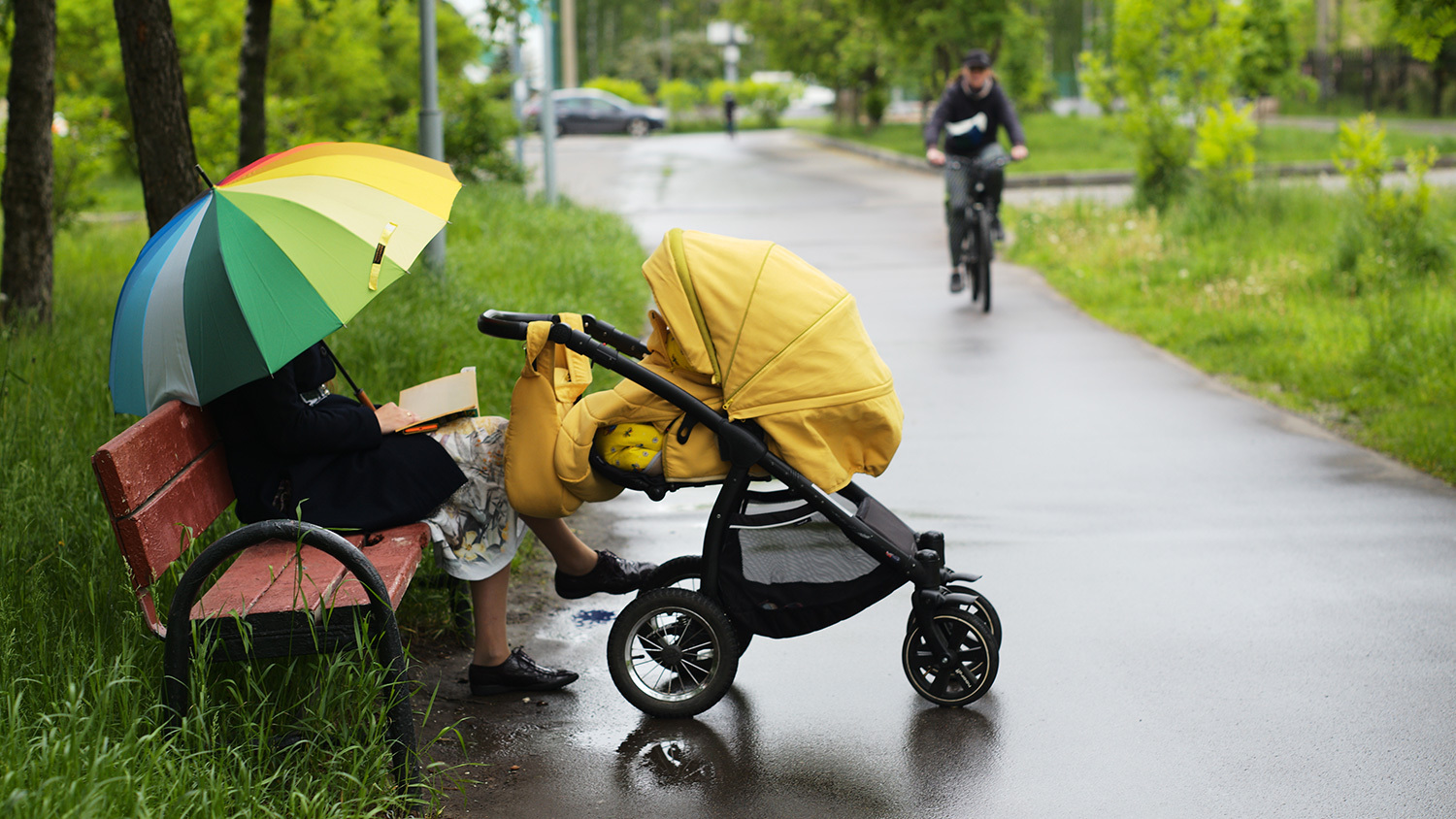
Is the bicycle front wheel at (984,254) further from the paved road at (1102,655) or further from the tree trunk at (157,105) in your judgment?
the tree trunk at (157,105)

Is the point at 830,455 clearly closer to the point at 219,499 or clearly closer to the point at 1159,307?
the point at 219,499

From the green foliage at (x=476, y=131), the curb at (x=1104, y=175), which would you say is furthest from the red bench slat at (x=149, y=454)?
the curb at (x=1104, y=175)

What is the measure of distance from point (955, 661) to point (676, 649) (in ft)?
2.69

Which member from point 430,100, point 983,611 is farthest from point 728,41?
point 983,611

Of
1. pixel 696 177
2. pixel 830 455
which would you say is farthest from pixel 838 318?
pixel 696 177

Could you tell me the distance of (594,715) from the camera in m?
3.92

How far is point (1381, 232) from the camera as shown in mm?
10312

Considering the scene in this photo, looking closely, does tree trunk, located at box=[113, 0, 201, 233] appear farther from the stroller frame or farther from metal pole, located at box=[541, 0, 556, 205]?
metal pole, located at box=[541, 0, 556, 205]

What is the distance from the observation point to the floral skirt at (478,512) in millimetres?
3803

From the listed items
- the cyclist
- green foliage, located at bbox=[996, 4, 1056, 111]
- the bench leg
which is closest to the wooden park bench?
the bench leg

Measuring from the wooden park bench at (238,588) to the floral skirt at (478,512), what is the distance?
13.6 inches

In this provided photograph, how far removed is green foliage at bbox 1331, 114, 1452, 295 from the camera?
9.91 m

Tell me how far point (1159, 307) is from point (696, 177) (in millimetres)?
15689

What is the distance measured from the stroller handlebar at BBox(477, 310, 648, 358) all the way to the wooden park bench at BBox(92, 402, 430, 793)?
682 mm
